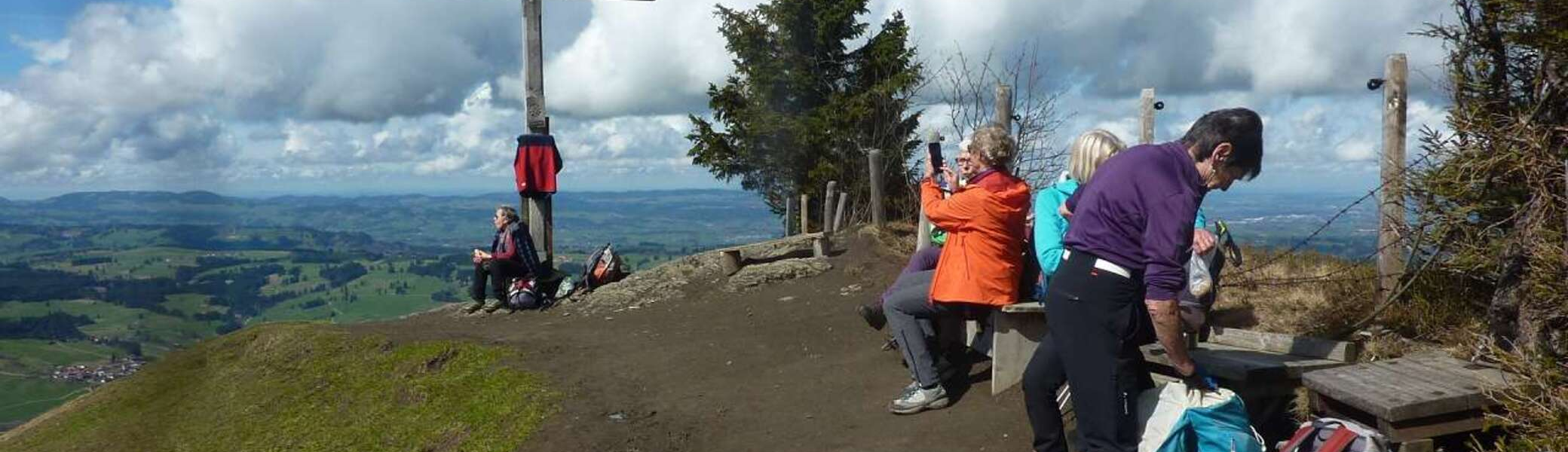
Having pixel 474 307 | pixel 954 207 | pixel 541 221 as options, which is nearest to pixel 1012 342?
pixel 954 207

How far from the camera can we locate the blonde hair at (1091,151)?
4520mm

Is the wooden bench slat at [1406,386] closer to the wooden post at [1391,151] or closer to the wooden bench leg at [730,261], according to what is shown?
the wooden post at [1391,151]

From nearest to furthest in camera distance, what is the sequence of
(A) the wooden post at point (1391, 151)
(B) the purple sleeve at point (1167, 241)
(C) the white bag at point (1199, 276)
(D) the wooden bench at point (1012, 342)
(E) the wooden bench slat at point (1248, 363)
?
(B) the purple sleeve at point (1167, 241) < (E) the wooden bench slat at point (1248, 363) < (C) the white bag at point (1199, 276) < (D) the wooden bench at point (1012, 342) < (A) the wooden post at point (1391, 151)

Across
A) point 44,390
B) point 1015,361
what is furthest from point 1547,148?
point 44,390

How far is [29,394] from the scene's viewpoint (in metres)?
41.2

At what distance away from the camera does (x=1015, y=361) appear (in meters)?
5.64

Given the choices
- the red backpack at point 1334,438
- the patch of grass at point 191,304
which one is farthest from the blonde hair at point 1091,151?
the patch of grass at point 191,304

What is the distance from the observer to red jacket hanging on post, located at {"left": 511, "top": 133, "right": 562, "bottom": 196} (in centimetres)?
1218

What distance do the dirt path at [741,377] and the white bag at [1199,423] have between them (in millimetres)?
1309

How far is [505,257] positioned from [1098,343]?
8793 millimetres

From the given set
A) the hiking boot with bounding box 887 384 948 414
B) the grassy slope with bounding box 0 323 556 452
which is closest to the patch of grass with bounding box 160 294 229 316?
the grassy slope with bounding box 0 323 556 452

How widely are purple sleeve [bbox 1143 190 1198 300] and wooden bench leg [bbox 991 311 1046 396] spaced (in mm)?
2173

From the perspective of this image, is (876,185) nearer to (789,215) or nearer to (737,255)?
(737,255)

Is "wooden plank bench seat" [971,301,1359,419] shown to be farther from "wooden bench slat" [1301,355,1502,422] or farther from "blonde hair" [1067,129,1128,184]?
"blonde hair" [1067,129,1128,184]
